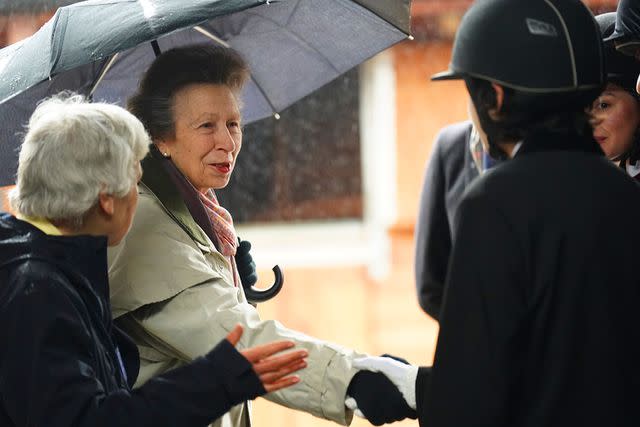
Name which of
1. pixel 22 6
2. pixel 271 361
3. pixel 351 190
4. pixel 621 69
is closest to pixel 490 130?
pixel 271 361

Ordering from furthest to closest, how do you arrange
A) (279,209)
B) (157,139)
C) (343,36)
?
(279,209)
(343,36)
(157,139)

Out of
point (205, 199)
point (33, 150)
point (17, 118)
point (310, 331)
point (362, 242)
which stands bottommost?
point (362, 242)

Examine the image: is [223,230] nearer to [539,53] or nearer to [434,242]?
[539,53]

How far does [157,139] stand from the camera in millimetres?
2867

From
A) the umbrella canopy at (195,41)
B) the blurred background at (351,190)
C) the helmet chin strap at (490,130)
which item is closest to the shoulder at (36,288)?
the umbrella canopy at (195,41)

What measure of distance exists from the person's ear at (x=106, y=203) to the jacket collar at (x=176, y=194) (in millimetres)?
401

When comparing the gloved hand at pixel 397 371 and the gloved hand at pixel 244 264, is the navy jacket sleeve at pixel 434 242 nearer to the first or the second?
the gloved hand at pixel 244 264

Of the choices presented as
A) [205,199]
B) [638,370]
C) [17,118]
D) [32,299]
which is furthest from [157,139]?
[638,370]

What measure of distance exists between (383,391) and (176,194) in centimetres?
72

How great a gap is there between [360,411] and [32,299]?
0.84 meters

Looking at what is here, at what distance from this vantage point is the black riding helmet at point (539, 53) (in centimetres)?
203

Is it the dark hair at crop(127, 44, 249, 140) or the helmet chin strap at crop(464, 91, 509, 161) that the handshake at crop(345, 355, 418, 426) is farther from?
the dark hair at crop(127, 44, 249, 140)

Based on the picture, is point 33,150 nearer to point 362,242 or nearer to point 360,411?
point 360,411

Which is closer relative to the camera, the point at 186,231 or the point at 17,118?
the point at 186,231
